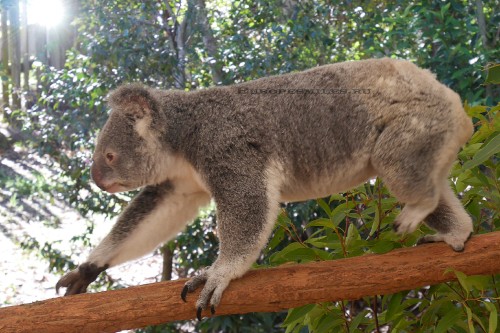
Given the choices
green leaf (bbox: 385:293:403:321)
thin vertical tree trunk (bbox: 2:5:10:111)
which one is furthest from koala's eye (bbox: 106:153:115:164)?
thin vertical tree trunk (bbox: 2:5:10:111)

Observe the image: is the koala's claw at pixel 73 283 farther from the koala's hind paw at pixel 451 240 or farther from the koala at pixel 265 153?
the koala's hind paw at pixel 451 240

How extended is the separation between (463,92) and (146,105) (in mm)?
2104

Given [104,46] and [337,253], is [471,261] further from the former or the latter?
[104,46]

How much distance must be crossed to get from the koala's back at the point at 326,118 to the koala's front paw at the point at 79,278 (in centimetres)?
50

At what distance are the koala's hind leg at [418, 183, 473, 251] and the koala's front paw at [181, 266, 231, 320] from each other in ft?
2.03

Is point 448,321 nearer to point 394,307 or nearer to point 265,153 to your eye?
point 394,307

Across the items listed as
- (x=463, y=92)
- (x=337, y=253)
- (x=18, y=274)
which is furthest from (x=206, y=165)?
(x=18, y=274)

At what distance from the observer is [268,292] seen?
1521 millimetres

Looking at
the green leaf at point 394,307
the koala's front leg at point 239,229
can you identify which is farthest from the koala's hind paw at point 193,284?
the green leaf at point 394,307

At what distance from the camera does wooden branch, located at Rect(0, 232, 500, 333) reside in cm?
148

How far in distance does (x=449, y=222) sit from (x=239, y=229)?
0.62 m

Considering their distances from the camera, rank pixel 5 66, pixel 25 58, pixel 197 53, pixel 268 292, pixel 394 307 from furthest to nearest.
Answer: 1. pixel 5 66
2. pixel 25 58
3. pixel 197 53
4. pixel 394 307
5. pixel 268 292

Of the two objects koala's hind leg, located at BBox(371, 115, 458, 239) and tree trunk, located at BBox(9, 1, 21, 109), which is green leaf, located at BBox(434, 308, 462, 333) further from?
tree trunk, located at BBox(9, 1, 21, 109)

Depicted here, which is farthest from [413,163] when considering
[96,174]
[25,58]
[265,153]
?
[25,58]
